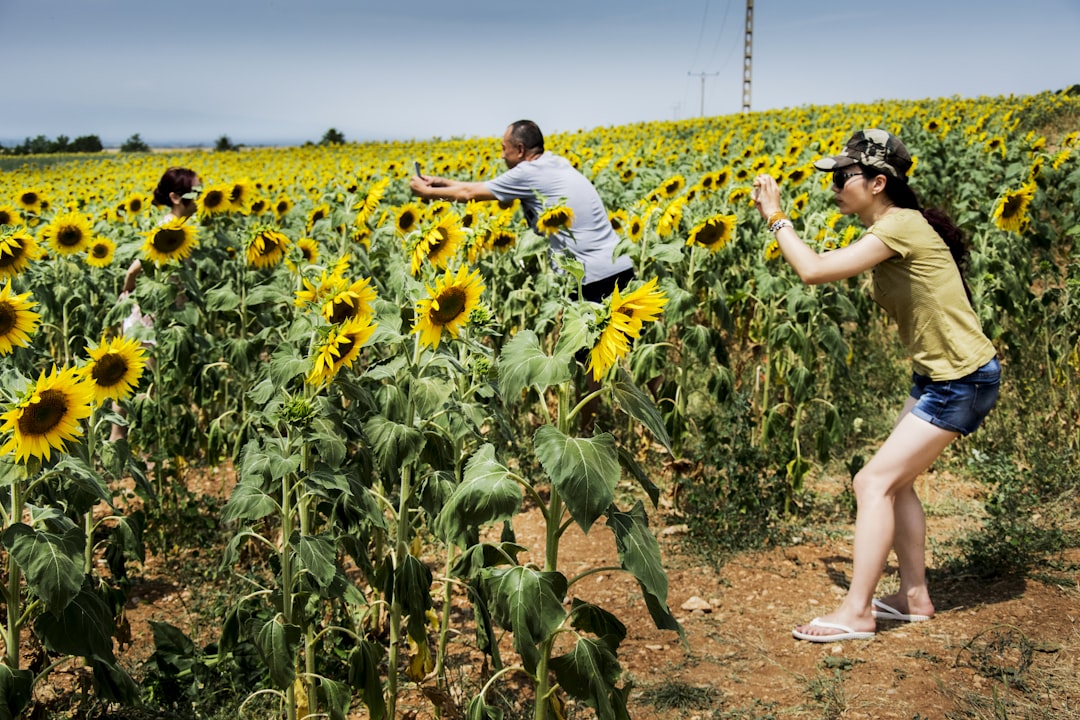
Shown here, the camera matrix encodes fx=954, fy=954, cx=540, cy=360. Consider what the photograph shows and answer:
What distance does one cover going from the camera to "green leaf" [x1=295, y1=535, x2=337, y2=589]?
2.40 m

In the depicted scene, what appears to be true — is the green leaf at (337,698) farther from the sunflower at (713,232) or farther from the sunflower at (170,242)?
the sunflower at (713,232)

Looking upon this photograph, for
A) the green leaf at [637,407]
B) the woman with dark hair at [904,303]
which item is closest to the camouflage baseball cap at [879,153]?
→ the woman with dark hair at [904,303]

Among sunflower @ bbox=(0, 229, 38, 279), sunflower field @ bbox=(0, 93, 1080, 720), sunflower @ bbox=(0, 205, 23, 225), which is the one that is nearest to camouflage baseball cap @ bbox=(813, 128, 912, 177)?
sunflower field @ bbox=(0, 93, 1080, 720)

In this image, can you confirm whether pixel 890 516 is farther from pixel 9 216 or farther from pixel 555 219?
pixel 9 216

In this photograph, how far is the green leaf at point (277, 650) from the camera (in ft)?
7.93

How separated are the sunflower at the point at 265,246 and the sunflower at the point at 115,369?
1355 millimetres

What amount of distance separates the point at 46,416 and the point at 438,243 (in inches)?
57.2

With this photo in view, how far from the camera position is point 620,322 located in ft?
6.66

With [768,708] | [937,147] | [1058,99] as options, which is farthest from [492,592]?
[1058,99]

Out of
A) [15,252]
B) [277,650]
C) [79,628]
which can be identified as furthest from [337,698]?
[15,252]

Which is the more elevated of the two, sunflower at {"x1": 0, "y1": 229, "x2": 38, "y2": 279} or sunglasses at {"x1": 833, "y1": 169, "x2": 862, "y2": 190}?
sunglasses at {"x1": 833, "y1": 169, "x2": 862, "y2": 190}

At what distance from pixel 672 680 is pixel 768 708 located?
0.37 m

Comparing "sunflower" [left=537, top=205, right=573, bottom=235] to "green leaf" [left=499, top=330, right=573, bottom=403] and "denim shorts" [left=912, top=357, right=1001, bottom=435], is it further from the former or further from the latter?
"green leaf" [left=499, top=330, right=573, bottom=403]

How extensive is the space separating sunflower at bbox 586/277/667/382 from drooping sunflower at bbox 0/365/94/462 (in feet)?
3.82
